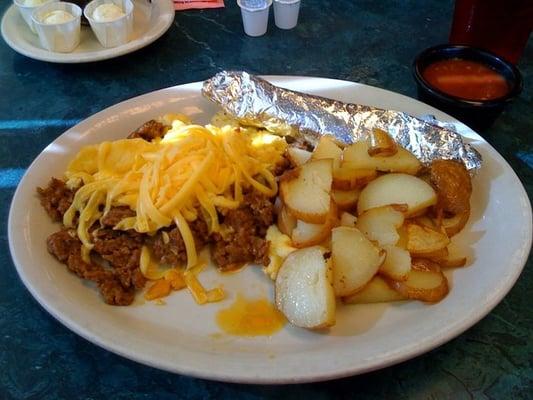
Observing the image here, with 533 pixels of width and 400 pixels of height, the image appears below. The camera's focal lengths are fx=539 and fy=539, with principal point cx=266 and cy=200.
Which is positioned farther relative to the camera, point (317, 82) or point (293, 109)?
point (317, 82)

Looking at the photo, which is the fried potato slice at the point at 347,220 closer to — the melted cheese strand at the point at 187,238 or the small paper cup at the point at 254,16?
the melted cheese strand at the point at 187,238

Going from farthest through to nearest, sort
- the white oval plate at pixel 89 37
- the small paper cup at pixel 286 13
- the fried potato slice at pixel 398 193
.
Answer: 1. the small paper cup at pixel 286 13
2. the white oval plate at pixel 89 37
3. the fried potato slice at pixel 398 193

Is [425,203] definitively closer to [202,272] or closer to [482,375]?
[482,375]

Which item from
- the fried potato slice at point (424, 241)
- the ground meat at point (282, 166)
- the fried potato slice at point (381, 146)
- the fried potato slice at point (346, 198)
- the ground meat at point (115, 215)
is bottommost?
the ground meat at point (115, 215)

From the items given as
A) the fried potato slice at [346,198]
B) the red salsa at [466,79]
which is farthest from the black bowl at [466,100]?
the fried potato slice at [346,198]

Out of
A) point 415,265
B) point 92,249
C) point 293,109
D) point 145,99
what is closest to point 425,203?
point 415,265

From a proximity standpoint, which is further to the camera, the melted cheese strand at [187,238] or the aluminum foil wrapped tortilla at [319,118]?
the aluminum foil wrapped tortilla at [319,118]
